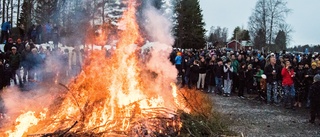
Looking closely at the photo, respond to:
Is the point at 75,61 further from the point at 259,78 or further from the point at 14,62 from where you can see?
the point at 259,78

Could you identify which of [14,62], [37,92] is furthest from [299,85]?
[14,62]

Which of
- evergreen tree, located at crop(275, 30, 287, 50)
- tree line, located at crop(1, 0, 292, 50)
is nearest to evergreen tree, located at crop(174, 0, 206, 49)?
tree line, located at crop(1, 0, 292, 50)

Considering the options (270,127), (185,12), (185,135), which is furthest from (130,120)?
(185,12)

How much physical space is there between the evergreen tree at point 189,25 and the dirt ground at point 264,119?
12.6 m

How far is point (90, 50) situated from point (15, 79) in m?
9.00

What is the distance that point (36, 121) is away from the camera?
7.03 meters

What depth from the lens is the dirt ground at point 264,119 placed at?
9.17 meters

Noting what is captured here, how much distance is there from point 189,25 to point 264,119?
20.8 metres

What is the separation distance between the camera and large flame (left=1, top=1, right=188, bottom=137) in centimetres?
683

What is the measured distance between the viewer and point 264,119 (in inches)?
424

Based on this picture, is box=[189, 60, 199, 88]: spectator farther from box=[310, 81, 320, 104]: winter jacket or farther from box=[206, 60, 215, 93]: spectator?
box=[310, 81, 320, 104]: winter jacket

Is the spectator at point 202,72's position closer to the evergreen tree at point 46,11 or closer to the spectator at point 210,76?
the spectator at point 210,76

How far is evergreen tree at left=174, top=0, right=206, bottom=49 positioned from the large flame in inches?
635

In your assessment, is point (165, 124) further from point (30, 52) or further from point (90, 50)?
point (90, 50)
